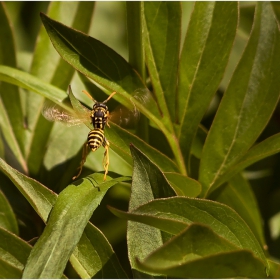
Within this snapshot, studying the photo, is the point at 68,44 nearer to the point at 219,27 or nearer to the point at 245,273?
the point at 219,27

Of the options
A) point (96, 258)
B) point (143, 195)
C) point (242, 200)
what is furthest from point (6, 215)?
point (242, 200)

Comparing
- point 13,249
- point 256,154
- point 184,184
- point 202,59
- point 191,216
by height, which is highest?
point 202,59

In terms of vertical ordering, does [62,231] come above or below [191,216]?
below

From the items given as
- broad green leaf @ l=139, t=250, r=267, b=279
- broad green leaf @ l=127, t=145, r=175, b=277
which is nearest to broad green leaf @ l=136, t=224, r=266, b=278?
broad green leaf @ l=139, t=250, r=267, b=279

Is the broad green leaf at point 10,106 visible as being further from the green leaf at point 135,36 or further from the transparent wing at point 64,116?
the green leaf at point 135,36

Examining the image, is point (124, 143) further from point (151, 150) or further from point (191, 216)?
point (191, 216)

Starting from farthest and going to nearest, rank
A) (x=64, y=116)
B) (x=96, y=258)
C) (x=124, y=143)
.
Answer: (x=64, y=116), (x=124, y=143), (x=96, y=258)

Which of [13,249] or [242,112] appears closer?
[13,249]
